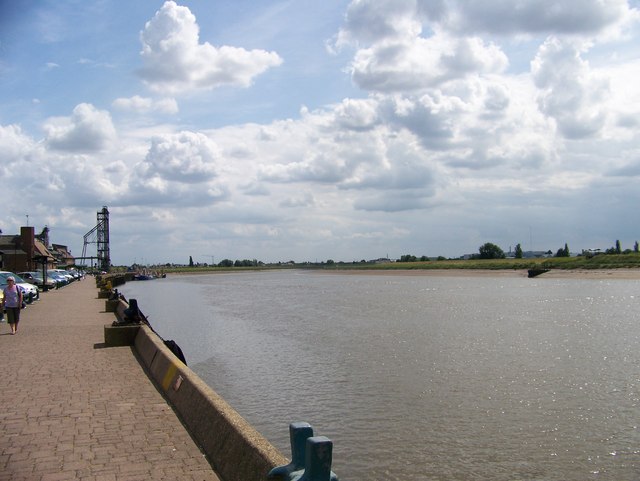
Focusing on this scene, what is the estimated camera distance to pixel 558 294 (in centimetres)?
4981

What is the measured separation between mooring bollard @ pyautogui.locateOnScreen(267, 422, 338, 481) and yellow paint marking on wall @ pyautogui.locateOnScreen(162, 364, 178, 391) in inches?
215

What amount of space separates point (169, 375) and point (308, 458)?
6365 millimetres

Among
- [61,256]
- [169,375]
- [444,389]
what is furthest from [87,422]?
[61,256]

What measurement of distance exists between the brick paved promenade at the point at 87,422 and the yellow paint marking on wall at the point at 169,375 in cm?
21

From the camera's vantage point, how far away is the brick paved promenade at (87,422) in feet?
22.1

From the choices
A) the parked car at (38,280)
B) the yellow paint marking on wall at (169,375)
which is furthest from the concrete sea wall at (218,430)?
the parked car at (38,280)

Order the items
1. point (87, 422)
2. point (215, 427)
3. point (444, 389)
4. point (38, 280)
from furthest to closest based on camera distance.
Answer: point (38, 280) → point (444, 389) → point (87, 422) → point (215, 427)

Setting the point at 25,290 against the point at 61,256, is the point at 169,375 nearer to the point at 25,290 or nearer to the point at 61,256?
the point at 25,290

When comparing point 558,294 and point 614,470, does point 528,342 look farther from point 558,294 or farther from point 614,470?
point 558,294

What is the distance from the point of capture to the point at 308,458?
4.62 meters

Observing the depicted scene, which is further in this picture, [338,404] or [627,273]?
[627,273]

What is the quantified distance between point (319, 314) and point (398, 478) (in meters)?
26.7

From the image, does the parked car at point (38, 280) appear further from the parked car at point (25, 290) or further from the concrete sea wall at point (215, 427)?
the concrete sea wall at point (215, 427)

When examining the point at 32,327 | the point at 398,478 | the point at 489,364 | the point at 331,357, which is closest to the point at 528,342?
the point at 489,364
